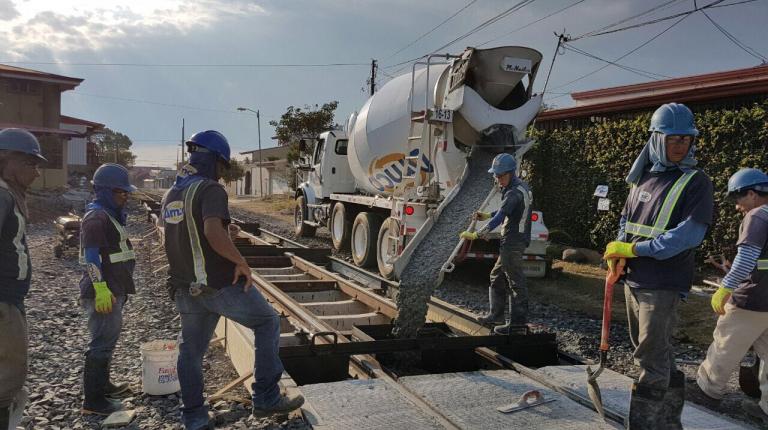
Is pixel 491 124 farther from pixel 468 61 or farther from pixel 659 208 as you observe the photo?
pixel 659 208

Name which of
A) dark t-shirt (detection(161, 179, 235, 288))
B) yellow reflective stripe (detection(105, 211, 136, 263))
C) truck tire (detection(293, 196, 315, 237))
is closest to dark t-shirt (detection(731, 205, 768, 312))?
dark t-shirt (detection(161, 179, 235, 288))

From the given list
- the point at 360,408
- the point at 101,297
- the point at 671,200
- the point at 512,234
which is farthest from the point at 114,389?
the point at 671,200

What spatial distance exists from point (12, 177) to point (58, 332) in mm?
3895

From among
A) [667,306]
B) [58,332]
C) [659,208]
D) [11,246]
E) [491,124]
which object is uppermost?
[491,124]

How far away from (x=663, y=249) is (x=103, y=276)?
3826 millimetres

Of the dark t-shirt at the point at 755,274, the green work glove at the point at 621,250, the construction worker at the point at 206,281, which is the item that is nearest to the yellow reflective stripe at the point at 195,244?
the construction worker at the point at 206,281

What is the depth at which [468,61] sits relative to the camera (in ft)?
28.3

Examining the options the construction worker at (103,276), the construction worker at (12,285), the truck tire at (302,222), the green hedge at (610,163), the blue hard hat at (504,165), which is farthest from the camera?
the truck tire at (302,222)

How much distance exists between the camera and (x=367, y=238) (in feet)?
37.6

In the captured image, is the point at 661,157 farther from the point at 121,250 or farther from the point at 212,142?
the point at 121,250

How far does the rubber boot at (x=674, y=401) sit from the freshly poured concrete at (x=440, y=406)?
1.44 ft

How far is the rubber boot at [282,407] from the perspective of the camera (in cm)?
388

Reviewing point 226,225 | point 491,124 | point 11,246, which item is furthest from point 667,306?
point 491,124

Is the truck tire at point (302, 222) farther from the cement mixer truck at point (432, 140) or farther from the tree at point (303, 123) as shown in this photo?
the tree at point (303, 123)
